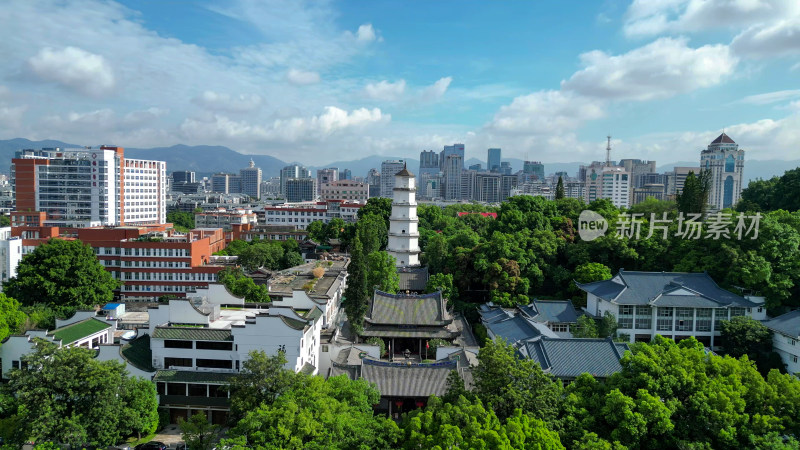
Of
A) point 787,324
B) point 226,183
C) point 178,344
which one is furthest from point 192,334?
point 226,183

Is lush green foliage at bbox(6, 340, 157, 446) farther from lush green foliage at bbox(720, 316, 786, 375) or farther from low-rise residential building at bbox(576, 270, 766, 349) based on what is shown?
lush green foliage at bbox(720, 316, 786, 375)

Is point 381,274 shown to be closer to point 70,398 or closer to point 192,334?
point 192,334

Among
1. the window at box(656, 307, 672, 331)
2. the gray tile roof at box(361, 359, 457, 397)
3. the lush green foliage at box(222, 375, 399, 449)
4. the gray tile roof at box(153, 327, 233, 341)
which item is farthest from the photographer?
the window at box(656, 307, 672, 331)

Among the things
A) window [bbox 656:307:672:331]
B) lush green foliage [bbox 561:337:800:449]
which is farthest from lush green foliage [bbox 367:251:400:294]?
lush green foliage [bbox 561:337:800:449]

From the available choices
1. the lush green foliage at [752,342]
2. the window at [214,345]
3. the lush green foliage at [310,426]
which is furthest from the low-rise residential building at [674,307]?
the window at [214,345]

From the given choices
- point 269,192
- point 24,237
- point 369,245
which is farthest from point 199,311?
point 269,192

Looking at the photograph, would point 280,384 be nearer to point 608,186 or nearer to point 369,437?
Result: point 369,437
